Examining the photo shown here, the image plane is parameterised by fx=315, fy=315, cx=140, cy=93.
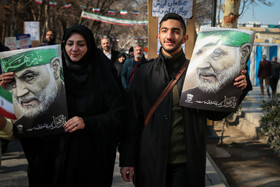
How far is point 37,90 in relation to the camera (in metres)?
2.20

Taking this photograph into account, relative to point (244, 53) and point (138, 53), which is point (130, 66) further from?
point (244, 53)

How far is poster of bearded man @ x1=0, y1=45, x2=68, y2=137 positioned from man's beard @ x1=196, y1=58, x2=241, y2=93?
0.98 metres

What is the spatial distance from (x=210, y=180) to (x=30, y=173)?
2.58 meters

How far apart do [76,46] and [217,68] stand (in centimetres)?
107

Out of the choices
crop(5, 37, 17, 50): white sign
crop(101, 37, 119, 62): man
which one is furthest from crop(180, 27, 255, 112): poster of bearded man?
crop(5, 37, 17, 50): white sign

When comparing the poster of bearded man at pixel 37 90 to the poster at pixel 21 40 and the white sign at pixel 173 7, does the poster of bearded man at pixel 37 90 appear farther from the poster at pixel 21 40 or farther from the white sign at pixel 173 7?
the poster at pixel 21 40

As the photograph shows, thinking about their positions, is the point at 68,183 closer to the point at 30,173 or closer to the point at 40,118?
the point at 30,173

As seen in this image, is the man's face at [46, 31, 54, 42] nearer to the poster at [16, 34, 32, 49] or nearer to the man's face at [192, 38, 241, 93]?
the poster at [16, 34, 32, 49]

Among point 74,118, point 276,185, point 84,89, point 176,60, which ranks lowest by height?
point 276,185

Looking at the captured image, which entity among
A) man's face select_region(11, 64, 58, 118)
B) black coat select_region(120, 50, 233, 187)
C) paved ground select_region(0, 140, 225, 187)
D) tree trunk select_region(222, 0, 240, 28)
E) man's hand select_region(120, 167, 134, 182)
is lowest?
paved ground select_region(0, 140, 225, 187)

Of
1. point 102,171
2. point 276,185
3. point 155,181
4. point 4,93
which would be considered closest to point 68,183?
point 102,171

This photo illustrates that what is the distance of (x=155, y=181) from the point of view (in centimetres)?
228

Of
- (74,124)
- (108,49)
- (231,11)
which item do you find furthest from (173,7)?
(74,124)

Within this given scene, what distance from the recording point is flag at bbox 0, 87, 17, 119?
2156 millimetres
